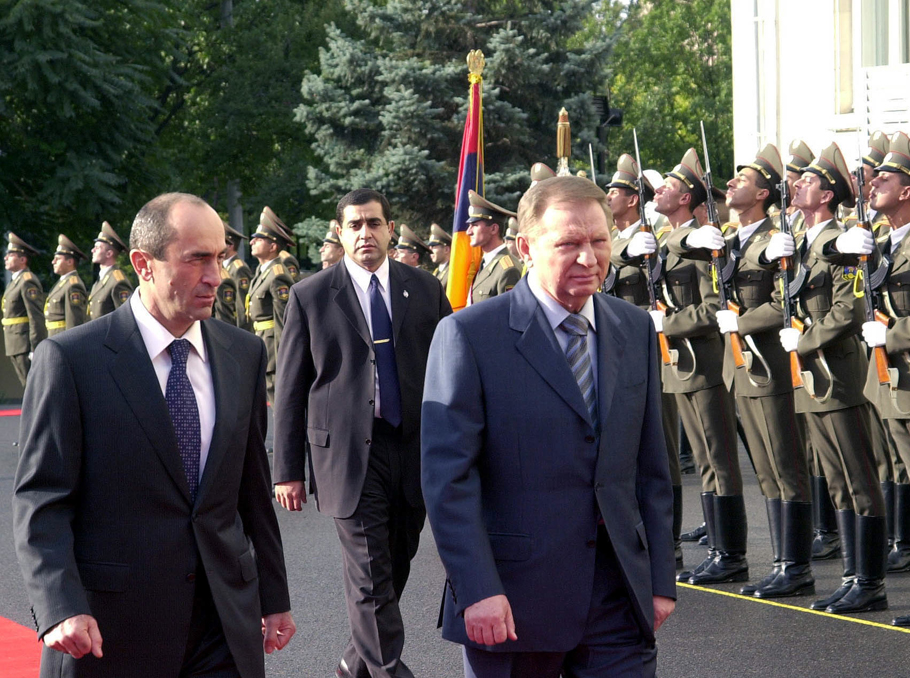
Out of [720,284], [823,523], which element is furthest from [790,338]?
[823,523]

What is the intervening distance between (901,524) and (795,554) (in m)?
1.21

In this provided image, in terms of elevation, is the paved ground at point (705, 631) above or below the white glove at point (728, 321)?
below

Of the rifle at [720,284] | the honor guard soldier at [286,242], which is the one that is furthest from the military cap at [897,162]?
the honor guard soldier at [286,242]

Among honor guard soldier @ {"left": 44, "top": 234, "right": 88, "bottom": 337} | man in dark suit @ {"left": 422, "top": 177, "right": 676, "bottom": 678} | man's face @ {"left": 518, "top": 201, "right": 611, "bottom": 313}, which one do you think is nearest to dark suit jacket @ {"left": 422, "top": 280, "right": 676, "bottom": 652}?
man in dark suit @ {"left": 422, "top": 177, "right": 676, "bottom": 678}

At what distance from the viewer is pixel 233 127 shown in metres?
35.3

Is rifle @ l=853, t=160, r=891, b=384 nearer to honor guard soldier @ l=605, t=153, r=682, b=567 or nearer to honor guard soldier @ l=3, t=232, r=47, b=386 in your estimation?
honor guard soldier @ l=605, t=153, r=682, b=567

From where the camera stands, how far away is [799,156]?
969 cm

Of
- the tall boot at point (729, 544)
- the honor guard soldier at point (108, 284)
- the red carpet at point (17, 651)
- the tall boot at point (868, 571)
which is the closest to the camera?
the red carpet at point (17, 651)

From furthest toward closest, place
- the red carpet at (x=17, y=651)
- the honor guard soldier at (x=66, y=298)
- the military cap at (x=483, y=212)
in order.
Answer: the honor guard soldier at (x=66, y=298) < the military cap at (x=483, y=212) < the red carpet at (x=17, y=651)

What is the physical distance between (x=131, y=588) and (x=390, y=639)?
214 centimetres

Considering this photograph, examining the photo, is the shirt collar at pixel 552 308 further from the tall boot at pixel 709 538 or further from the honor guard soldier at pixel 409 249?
the honor guard soldier at pixel 409 249

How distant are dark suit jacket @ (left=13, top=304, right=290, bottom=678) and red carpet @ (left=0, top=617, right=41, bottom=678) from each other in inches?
115

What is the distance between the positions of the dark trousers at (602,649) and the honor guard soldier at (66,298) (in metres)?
13.9

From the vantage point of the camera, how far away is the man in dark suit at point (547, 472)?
11.2ft
